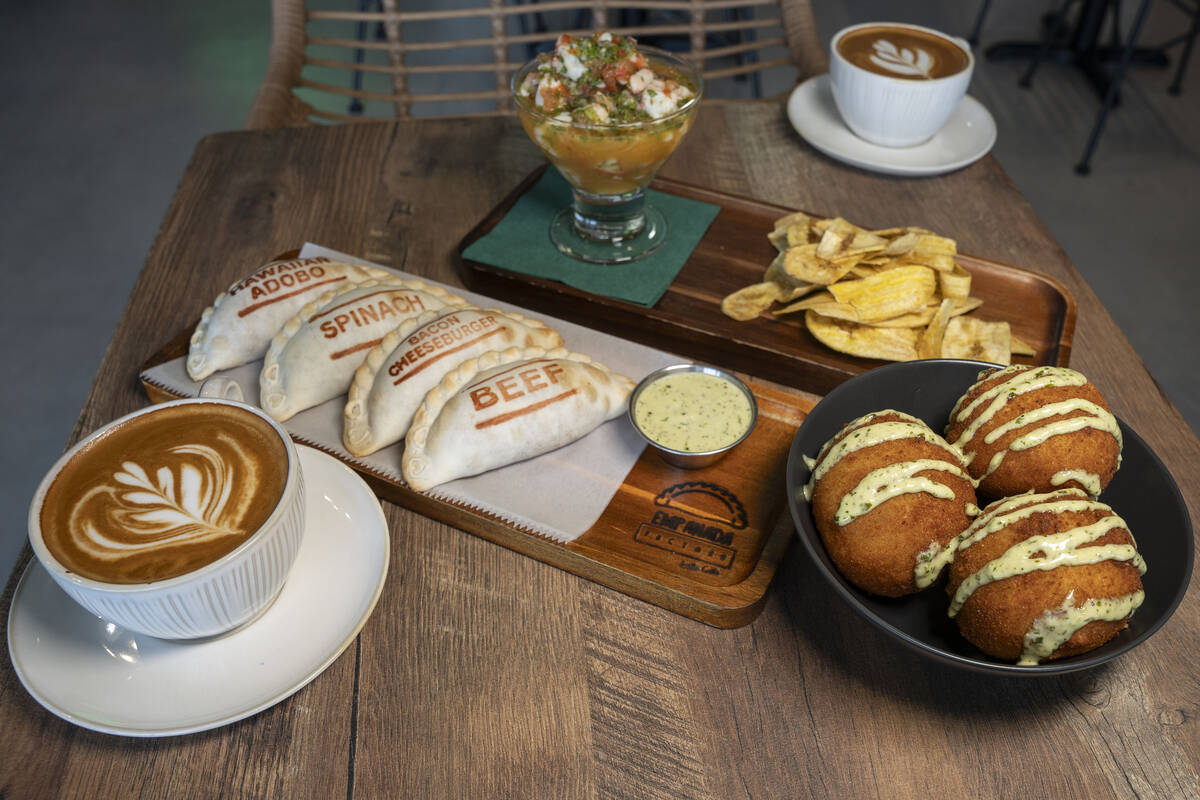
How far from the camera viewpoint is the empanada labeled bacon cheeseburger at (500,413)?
3.99ft

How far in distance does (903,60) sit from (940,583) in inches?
52.1

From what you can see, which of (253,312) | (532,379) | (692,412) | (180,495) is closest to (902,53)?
(692,412)

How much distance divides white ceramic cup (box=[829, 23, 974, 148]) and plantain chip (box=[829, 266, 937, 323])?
1.75ft

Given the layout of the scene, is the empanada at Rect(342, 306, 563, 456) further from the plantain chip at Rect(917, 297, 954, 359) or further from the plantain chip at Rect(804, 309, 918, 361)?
the plantain chip at Rect(917, 297, 954, 359)

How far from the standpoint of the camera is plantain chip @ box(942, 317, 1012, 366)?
1388 millimetres

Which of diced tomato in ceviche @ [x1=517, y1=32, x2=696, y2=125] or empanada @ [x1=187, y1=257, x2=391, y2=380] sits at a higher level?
diced tomato in ceviche @ [x1=517, y1=32, x2=696, y2=125]

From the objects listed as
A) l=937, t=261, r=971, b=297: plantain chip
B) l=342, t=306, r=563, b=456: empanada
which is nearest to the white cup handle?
l=342, t=306, r=563, b=456: empanada

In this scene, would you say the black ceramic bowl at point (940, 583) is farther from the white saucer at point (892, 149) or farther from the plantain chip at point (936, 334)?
the white saucer at point (892, 149)

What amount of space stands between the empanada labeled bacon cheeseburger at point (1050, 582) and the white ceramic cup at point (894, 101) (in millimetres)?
1145

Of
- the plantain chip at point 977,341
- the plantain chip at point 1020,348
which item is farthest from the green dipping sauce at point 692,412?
the plantain chip at point 1020,348

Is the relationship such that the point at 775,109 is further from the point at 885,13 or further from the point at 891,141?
the point at 885,13

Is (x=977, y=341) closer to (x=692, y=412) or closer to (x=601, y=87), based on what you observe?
(x=692, y=412)

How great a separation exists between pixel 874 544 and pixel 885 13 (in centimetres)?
541

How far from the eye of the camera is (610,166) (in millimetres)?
1563
